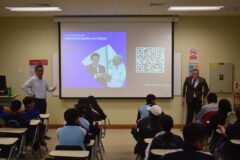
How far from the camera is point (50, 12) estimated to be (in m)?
6.96

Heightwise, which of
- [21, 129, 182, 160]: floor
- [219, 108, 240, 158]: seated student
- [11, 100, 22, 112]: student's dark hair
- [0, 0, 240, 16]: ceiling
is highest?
[0, 0, 240, 16]: ceiling

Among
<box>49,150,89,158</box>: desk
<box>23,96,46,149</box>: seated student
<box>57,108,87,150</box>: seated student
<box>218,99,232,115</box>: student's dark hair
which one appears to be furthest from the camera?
<box>23,96,46,149</box>: seated student

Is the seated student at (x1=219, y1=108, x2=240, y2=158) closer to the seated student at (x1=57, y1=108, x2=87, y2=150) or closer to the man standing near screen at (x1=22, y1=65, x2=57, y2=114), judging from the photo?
the seated student at (x1=57, y1=108, x2=87, y2=150)

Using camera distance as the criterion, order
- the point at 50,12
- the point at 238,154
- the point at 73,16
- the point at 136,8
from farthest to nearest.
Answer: the point at 73,16 < the point at 50,12 < the point at 136,8 < the point at 238,154

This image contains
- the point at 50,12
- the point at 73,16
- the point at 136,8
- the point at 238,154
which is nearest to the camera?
the point at 238,154

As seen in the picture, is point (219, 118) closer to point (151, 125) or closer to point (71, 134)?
point (151, 125)

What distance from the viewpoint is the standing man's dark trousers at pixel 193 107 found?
7379mm

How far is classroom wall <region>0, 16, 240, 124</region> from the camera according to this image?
758 centimetres

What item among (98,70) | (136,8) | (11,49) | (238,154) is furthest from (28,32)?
(238,154)

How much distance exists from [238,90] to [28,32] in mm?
5274

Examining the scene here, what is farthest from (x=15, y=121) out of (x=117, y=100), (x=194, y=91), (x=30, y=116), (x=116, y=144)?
(x=194, y=91)

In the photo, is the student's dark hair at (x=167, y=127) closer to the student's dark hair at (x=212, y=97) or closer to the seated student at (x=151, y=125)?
the seated student at (x=151, y=125)

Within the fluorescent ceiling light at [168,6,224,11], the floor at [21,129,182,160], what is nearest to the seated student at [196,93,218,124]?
the floor at [21,129,182,160]

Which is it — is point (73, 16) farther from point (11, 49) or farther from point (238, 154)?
point (238, 154)
